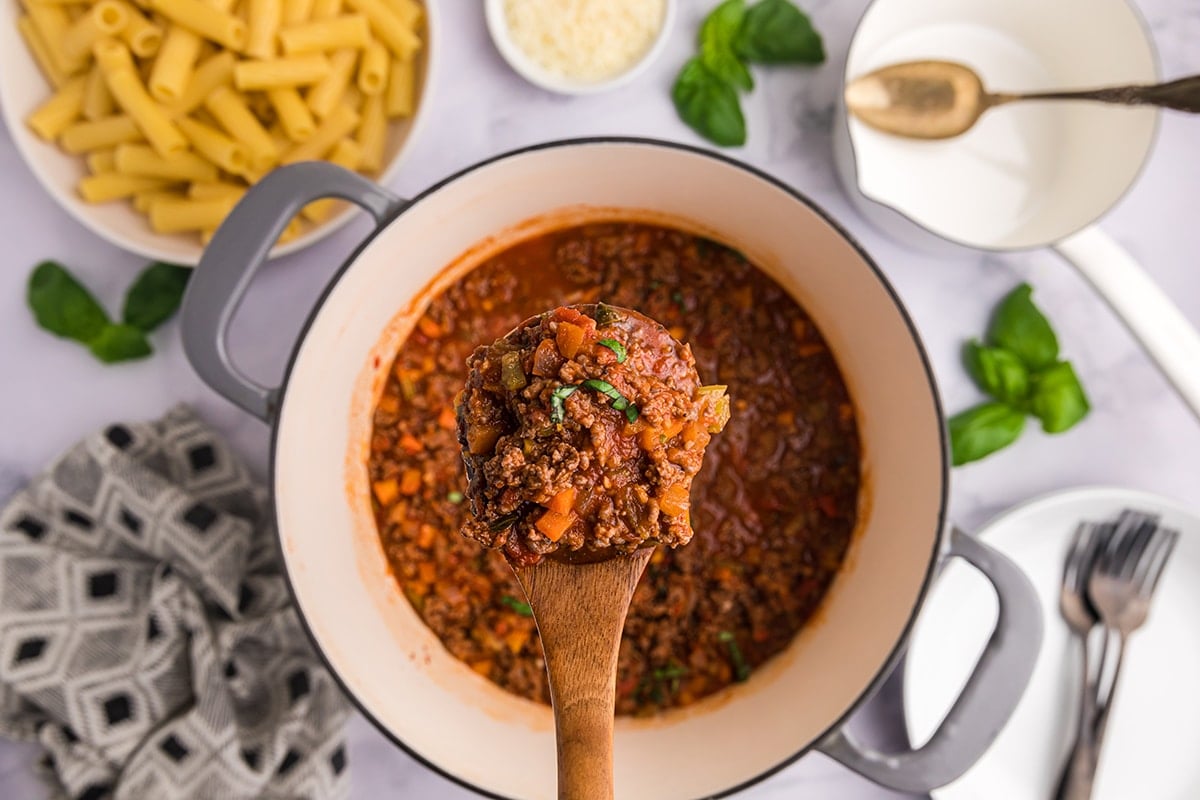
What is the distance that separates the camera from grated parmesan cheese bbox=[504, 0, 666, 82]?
8.27ft

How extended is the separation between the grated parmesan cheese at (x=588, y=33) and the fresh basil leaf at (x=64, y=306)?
129cm

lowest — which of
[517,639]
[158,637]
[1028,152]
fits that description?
[158,637]

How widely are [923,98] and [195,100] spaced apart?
183 centimetres

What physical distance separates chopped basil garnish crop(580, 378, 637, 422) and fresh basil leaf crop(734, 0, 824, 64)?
1.44 metres

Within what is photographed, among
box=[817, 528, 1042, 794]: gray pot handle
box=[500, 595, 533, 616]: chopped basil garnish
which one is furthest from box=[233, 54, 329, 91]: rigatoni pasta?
box=[817, 528, 1042, 794]: gray pot handle

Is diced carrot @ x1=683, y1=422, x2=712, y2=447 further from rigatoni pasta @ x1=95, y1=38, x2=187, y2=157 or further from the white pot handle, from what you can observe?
rigatoni pasta @ x1=95, y1=38, x2=187, y2=157

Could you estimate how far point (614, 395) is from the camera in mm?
1486

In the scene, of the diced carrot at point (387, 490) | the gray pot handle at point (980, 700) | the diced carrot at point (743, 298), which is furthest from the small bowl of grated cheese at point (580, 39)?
the gray pot handle at point (980, 700)

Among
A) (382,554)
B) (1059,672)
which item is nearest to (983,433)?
(1059,672)

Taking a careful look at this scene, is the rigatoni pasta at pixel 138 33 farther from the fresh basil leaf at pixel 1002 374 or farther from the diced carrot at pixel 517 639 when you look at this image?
the fresh basil leaf at pixel 1002 374

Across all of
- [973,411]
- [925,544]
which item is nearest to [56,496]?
[925,544]

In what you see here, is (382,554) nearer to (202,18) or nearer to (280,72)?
(280,72)

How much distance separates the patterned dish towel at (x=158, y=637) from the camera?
2.47 meters

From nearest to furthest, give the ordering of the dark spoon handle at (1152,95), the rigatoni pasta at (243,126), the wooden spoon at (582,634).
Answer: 1. the wooden spoon at (582,634)
2. the dark spoon handle at (1152,95)
3. the rigatoni pasta at (243,126)
